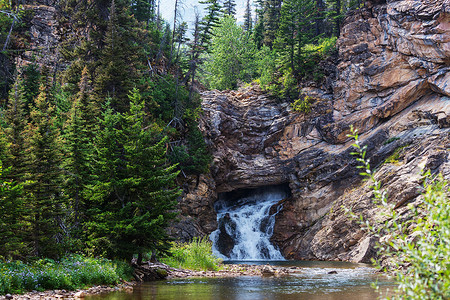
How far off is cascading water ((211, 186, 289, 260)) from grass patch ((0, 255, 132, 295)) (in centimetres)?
2164

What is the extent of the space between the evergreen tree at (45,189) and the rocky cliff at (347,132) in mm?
20351

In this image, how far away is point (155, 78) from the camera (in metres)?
38.8

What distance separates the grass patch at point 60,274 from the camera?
465 inches

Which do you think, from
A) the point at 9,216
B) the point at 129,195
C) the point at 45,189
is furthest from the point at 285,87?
the point at 9,216

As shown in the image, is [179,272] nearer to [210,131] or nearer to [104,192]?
[104,192]

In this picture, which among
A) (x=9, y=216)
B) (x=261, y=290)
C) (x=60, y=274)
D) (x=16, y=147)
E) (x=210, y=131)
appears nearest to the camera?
(x=9, y=216)

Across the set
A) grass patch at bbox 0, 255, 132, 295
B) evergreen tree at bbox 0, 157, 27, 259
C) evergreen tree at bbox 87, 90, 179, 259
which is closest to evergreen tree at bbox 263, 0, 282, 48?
evergreen tree at bbox 87, 90, 179, 259

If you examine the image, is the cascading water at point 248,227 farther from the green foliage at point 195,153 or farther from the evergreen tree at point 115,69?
the evergreen tree at point 115,69

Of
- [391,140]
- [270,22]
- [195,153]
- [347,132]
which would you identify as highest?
[270,22]

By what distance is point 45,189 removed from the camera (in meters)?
15.8

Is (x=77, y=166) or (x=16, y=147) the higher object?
(x=16, y=147)

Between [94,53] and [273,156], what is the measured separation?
858 inches

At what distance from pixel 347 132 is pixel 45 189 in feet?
103

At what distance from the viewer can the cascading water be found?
37719mm
